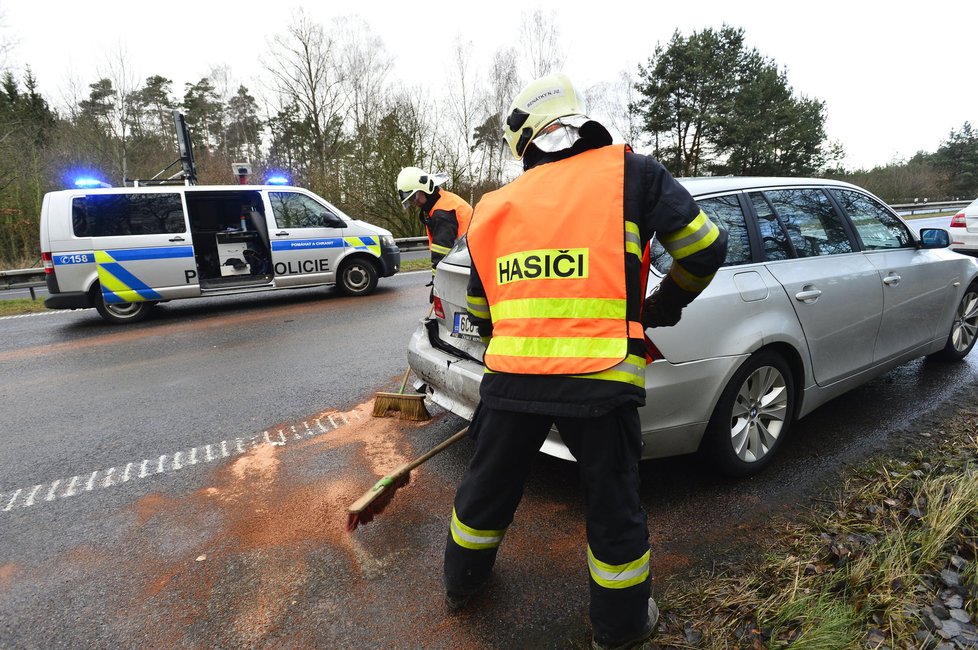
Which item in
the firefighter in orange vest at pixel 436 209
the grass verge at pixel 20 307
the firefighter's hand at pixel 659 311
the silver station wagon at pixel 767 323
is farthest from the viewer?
the grass verge at pixel 20 307

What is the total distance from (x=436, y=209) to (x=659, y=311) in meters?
3.43

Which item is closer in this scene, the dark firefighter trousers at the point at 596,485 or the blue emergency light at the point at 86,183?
the dark firefighter trousers at the point at 596,485

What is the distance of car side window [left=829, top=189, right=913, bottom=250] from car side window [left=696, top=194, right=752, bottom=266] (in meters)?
1.12

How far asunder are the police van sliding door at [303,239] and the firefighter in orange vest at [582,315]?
757 cm

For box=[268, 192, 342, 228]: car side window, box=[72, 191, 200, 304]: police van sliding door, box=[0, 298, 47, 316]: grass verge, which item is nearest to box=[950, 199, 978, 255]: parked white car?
box=[268, 192, 342, 228]: car side window

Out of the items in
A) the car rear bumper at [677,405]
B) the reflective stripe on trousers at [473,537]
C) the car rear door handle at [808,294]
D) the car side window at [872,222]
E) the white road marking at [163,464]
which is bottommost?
the white road marking at [163,464]

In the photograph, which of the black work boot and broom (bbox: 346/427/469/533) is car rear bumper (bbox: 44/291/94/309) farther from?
the black work boot

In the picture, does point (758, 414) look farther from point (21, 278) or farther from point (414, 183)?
point (21, 278)

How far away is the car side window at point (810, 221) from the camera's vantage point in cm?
324

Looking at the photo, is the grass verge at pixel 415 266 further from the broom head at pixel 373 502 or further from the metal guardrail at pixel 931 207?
the metal guardrail at pixel 931 207

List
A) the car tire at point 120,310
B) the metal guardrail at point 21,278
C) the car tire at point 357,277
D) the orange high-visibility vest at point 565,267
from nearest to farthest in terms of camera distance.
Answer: the orange high-visibility vest at point 565,267 < the car tire at point 120,310 < the car tire at point 357,277 < the metal guardrail at point 21,278

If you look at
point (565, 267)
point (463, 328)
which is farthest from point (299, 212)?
point (565, 267)

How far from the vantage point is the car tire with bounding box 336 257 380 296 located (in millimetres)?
9312

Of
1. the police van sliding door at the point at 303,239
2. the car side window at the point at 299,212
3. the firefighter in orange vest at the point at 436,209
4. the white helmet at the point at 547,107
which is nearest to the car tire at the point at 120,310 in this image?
the police van sliding door at the point at 303,239
